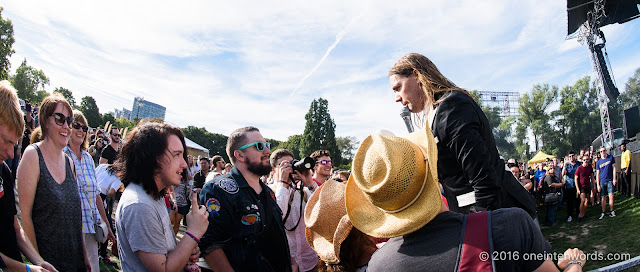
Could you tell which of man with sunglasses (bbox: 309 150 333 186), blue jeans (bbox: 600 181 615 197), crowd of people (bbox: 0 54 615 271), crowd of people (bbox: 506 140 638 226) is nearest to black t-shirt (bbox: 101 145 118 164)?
crowd of people (bbox: 0 54 615 271)

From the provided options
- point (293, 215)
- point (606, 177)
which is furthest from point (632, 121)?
point (293, 215)

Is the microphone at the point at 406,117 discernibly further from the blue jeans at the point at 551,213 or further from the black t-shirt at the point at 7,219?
the blue jeans at the point at 551,213

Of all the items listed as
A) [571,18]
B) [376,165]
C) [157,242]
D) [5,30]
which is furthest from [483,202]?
[5,30]

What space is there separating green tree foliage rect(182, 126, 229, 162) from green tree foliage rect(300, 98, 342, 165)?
21.3 m

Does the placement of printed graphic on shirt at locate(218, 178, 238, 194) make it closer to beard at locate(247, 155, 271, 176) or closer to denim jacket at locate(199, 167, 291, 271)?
denim jacket at locate(199, 167, 291, 271)

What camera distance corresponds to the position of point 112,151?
19.5 ft

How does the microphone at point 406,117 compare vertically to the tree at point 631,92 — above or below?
below

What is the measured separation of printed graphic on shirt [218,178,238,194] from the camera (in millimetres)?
2696

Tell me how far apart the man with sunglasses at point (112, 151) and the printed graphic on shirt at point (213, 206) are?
4175mm

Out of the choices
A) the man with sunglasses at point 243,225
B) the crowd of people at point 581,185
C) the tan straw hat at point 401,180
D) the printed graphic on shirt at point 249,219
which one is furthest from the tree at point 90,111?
the tan straw hat at point 401,180

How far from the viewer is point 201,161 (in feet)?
33.7

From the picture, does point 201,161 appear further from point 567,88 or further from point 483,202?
point 567,88

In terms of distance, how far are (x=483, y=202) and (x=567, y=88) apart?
55.5m

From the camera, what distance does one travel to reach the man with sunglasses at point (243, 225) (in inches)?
100
